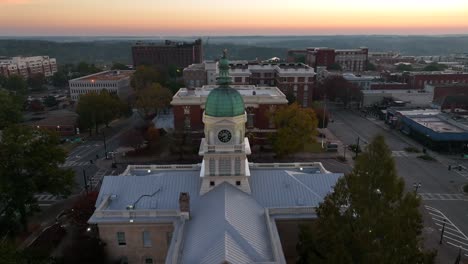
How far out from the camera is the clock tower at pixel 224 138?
33062mm

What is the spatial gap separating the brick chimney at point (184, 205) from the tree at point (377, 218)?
1380 cm

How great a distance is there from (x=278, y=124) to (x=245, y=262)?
166 ft

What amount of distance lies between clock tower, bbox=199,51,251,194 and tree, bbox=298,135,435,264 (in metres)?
13.9

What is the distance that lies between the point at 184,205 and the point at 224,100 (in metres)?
10.5

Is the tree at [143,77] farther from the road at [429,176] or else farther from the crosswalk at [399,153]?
the crosswalk at [399,153]

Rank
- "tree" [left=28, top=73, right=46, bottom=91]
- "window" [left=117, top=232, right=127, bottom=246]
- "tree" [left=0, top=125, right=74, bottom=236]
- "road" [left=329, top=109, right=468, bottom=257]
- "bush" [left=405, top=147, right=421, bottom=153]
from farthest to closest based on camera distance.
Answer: "tree" [left=28, top=73, right=46, bottom=91] < "bush" [left=405, top=147, right=421, bottom=153] < "road" [left=329, top=109, right=468, bottom=257] < "tree" [left=0, top=125, right=74, bottom=236] < "window" [left=117, top=232, right=127, bottom=246]

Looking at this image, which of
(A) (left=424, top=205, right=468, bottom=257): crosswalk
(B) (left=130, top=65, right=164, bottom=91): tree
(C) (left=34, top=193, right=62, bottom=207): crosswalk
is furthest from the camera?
(B) (left=130, top=65, right=164, bottom=91): tree

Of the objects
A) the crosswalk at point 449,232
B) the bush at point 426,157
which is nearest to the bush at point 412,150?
the bush at point 426,157

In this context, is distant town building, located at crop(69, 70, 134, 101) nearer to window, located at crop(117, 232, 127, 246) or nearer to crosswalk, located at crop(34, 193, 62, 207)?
crosswalk, located at crop(34, 193, 62, 207)

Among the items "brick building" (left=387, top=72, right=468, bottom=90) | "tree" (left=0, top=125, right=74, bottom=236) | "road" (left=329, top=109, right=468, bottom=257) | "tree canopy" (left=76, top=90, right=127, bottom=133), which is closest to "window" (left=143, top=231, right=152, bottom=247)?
"tree" (left=0, top=125, right=74, bottom=236)

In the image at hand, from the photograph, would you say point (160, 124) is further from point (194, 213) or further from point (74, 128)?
point (194, 213)

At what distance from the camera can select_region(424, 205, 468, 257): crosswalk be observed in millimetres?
41562

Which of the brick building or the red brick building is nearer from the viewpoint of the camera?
the red brick building

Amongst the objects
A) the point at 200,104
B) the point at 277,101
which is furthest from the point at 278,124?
the point at 200,104
